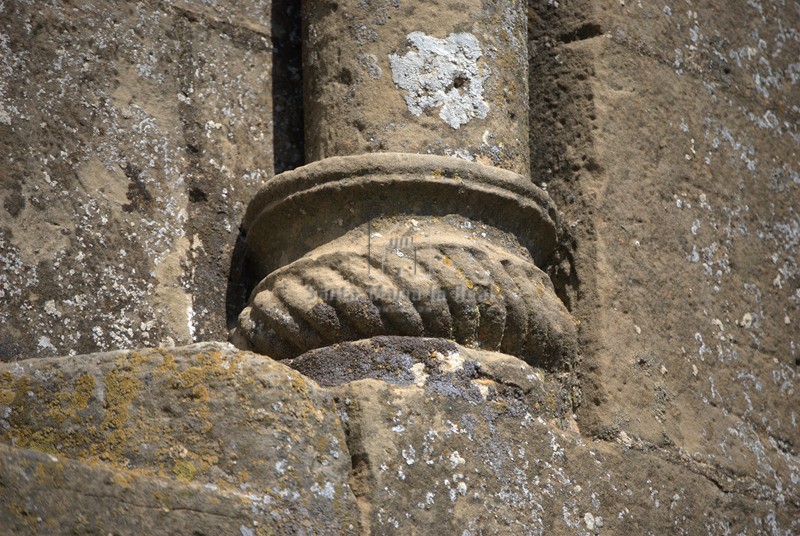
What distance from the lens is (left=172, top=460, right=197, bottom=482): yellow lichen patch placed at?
212 cm

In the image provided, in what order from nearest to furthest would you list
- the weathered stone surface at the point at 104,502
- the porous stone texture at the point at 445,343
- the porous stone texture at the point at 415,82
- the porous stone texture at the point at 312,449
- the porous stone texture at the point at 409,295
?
the weathered stone surface at the point at 104,502 < the porous stone texture at the point at 312,449 < the porous stone texture at the point at 445,343 < the porous stone texture at the point at 409,295 < the porous stone texture at the point at 415,82

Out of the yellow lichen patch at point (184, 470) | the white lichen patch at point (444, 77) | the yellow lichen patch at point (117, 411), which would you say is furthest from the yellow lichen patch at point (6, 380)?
the white lichen patch at point (444, 77)

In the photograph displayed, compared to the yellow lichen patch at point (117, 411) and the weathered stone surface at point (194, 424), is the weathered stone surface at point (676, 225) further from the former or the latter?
the yellow lichen patch at point (117, 411)

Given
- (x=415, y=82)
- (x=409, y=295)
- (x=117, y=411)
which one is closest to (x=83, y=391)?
(x=117, y=411)

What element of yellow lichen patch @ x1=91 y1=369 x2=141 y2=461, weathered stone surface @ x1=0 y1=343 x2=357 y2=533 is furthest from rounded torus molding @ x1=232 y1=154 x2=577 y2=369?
yellow lichen patch @ x1=91 y1=369 x2=141 y2=461

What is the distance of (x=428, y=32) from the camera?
9.30 ft

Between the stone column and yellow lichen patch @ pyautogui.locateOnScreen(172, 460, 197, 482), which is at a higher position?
the stone column

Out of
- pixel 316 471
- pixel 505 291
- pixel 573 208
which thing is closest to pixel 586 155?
pixel 573 208

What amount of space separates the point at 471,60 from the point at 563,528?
905 millimetres

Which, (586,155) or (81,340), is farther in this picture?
(586,155)

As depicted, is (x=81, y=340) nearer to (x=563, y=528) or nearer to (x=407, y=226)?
(x=407, y=226)

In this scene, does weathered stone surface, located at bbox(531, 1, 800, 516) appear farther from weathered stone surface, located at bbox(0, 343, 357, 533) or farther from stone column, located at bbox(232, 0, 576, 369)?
weathered stone surface, located at bbox(0, 343, 357, 533)

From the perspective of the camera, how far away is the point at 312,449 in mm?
2260

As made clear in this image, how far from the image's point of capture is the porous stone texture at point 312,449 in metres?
2.06
